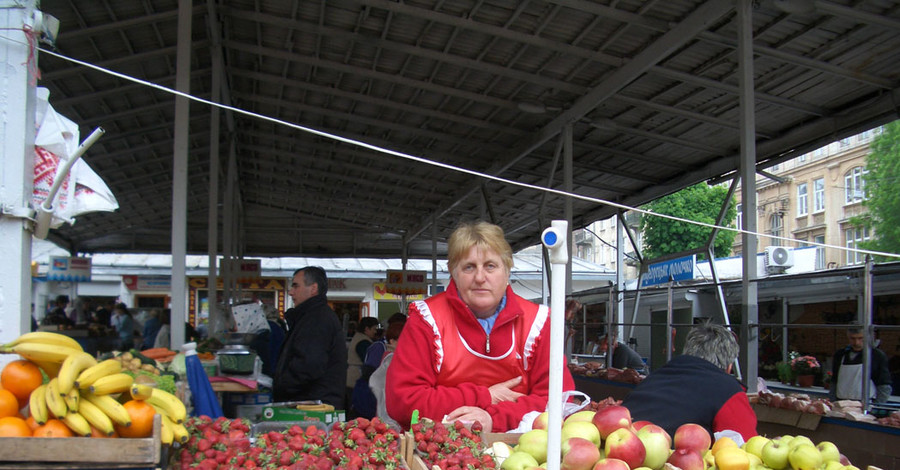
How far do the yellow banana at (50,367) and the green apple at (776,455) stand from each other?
2232mm

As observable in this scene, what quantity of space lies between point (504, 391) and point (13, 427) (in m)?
1.73

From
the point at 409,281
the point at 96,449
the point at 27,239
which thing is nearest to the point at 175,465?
the point at 96,449

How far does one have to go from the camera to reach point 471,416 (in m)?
2.81

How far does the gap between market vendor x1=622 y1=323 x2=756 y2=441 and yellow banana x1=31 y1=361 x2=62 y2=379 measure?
224cm

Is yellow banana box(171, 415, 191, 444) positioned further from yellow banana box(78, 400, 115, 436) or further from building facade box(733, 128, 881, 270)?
building facade box(733, 128, 881, 270)

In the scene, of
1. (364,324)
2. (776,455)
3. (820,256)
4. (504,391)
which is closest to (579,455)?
(776,455)

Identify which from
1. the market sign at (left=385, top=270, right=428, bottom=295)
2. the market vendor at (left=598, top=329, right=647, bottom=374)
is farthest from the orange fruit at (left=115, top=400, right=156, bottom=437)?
the market sign at (left=385, top=270, right=428, bottom=295)

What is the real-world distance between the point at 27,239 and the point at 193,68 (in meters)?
8.79

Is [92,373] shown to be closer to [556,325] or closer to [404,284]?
[556,325]

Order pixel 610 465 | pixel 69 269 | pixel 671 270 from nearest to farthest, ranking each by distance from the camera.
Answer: pixel 610 465
pixel 671 270
pixel 69 269

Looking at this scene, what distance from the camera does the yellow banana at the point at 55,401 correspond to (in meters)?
2.06

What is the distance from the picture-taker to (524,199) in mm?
16266

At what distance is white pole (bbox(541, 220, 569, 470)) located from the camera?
151 centimetres

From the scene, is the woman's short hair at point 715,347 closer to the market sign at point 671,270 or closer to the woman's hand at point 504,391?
the woman's hand at point 504,391
